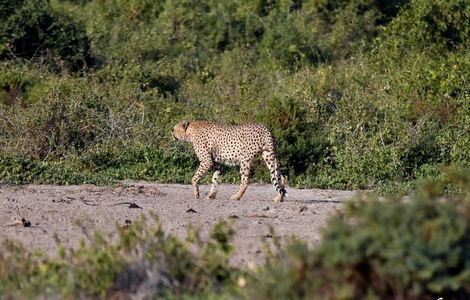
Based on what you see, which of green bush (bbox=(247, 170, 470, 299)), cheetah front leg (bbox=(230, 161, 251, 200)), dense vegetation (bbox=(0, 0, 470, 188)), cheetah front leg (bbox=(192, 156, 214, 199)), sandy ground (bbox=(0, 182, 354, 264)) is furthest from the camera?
dense vegetation (bbox=(0, 0, 470, 188))

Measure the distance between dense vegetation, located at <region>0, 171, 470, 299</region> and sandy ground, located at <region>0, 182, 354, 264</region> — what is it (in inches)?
47.9

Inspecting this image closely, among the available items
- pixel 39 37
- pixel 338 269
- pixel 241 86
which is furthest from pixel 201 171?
pixel 39 37

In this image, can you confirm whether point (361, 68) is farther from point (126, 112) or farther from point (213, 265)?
point (213, 265)

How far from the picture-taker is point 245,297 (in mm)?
6809

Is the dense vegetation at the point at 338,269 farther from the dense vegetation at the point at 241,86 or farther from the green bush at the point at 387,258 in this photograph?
the dense vegetation at the point at 241,86

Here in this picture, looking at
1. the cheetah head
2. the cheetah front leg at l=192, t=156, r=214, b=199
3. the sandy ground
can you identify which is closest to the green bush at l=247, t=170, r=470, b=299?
the sandy ground

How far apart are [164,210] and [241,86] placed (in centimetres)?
705

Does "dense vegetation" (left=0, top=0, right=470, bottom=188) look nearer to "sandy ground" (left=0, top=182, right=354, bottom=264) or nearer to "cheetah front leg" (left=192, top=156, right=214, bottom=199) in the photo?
"sandy ground" (left=0, top=182, right=354, bottom=264)

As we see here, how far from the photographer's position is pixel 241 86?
60.2ft

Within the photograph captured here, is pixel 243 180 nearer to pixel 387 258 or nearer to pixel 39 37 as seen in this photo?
pixel 387 258

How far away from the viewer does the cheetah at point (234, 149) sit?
12.9m

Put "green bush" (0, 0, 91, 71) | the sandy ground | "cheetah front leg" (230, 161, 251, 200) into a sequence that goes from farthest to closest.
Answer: "green bush" (0, 0, 91, 71), "cheetah front leg" (230, 161, 251, 200), the sandy ground

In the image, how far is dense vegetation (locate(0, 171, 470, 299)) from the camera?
6207 mm

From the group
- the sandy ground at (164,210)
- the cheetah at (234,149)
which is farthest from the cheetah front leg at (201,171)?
the sandy ground at (164,210)
